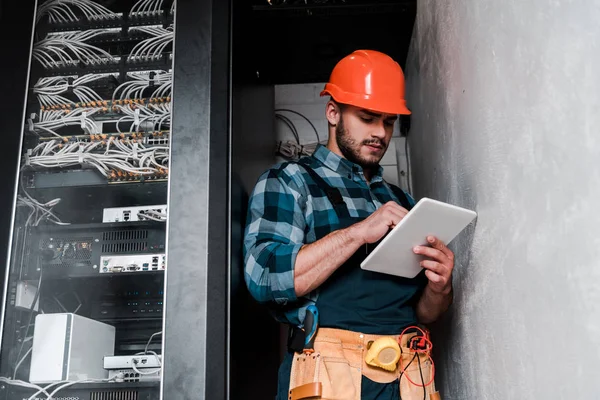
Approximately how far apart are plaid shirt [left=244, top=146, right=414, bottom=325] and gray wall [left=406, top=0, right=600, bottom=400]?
270 mm

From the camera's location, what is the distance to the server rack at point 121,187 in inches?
55.6

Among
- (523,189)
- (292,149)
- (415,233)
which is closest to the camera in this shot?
(523,189)

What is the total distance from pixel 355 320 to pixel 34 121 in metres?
1.02

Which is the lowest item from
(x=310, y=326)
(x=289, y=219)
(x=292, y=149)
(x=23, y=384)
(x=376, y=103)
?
(x=23, y=384)

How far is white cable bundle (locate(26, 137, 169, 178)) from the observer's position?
5.27 feet

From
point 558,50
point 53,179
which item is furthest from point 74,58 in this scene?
point 558,50

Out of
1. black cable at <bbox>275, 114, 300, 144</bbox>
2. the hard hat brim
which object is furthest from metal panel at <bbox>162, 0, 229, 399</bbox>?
black cable at <bbox>275, 114, 300, 144</bbox>

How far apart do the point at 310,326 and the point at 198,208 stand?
0.39 meters

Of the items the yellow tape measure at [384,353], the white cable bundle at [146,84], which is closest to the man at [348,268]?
the yellow tape measure at [384,353]

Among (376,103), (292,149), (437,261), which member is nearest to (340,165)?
(376,103)

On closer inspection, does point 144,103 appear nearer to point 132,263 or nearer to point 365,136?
point 132,263

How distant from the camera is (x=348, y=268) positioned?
151cm

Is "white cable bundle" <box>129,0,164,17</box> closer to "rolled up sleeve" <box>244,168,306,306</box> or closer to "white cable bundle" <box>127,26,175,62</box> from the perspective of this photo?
"white cable bundle" <box>127,26,175,62</box>

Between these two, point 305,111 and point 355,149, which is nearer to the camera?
point 355,149
